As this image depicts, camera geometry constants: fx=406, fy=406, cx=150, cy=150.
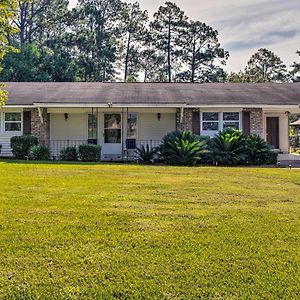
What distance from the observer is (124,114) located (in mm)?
19281

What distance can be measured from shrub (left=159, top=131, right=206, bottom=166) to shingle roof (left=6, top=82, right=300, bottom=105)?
235 cm

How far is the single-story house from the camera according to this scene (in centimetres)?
1803

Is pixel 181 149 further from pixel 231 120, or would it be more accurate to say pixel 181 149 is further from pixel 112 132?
pixel 112 132

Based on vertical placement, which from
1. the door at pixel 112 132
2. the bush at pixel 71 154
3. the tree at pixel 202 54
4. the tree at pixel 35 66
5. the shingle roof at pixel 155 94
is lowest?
the bush at pixel 71 154

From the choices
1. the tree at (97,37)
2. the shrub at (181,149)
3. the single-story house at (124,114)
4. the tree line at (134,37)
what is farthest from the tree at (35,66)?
the shrub at (181,149)

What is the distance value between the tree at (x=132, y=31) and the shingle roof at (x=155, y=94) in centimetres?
2363

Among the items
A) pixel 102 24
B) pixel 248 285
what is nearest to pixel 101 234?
pixel 248 285

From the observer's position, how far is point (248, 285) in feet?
12.1

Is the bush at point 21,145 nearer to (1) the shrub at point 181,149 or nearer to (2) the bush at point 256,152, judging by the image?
(1) the shrub at point 181,149

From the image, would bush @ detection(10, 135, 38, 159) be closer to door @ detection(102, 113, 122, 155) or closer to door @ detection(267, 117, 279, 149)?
door @ detection(102, 113, 122, 155)

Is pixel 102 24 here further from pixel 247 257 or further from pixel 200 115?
pixel 247 257

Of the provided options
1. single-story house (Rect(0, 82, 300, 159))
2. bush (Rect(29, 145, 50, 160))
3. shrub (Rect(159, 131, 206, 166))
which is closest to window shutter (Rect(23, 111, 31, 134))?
single-story house (Rect(0, 82, 300, 159))

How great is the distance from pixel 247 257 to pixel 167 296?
3.87 ft

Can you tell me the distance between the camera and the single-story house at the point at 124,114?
1803cm
